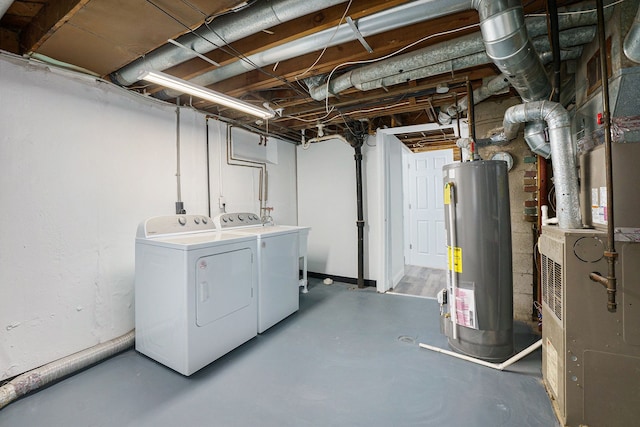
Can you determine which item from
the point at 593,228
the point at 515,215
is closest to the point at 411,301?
the point at 515,215

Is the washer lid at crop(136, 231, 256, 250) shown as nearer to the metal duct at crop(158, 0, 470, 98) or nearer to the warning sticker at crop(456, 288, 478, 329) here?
the metal duct at crop(158, 0, 470, 98)

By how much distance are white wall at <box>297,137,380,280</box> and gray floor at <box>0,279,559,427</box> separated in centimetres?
181

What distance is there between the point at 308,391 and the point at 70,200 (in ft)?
7.70

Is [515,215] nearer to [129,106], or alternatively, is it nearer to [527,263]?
[527,263]

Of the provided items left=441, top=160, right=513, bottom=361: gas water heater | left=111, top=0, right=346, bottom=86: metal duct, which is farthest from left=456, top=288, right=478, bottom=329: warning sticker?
left=111, top=0, right=346, bottom=86: metal duct

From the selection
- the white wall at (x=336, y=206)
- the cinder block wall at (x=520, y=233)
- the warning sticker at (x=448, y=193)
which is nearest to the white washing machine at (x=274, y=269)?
the white wall at (x=336, y=206)

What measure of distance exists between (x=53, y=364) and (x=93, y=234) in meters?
0.98

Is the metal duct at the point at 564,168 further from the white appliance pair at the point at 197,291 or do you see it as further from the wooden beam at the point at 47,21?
the wooden beam at the point at 47,21

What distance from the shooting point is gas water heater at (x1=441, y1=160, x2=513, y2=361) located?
2078mm

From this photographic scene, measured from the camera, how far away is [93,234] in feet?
7.37

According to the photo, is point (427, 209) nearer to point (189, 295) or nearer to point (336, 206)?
point (336, 206)

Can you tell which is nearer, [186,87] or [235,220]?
[186,87]

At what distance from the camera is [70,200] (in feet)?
6.92

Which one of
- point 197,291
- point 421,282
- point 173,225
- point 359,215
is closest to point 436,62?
point 359,215
